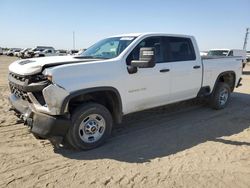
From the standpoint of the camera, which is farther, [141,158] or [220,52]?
[220,52]

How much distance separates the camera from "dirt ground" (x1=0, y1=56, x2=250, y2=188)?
3.76 metres

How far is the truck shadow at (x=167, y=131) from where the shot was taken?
4637mm

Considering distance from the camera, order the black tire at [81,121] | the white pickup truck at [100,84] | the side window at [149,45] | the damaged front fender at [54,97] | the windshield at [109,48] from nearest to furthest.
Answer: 1. the damaged front fender at [54,97]
2. the white pickup truck at [100,84]
3. the black tire at [81,121]
4. the side window at [149,45]
5. the windshield at [109,48]

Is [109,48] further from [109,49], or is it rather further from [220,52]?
[220,52]

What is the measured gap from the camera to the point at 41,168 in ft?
13.2

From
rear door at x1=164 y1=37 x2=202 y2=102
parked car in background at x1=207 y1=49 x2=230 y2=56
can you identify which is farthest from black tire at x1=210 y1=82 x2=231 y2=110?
parked car in background at x1=207 y1=49 x2=230 y2=56

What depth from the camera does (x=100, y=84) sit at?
15.2 ft

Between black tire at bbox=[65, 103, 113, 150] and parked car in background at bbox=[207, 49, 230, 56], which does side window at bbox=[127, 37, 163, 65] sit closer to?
black tire at bbox=[65, 103, 113, 150]

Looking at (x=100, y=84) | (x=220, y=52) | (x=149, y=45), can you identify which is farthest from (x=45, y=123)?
(x=220, y=52)

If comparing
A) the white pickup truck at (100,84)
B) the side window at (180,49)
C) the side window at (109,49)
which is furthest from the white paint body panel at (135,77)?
the side window at (109,49)

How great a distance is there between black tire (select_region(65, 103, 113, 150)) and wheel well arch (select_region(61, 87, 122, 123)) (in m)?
0.17

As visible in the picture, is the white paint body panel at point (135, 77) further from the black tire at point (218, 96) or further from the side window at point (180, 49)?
the black tire at point (218, 96)

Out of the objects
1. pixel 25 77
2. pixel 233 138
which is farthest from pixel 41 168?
pixel 233 138

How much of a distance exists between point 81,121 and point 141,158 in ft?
3.80
